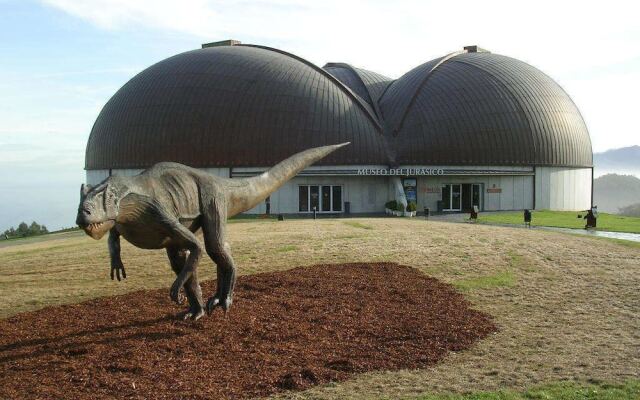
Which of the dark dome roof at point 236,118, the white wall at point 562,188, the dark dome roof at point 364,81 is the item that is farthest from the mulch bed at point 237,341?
the dark dome roof at point 364,81

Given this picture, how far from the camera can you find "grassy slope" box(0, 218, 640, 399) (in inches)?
362

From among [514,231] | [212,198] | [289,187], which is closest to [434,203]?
[289,187]

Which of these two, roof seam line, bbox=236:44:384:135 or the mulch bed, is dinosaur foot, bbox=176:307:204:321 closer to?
the mulch bed

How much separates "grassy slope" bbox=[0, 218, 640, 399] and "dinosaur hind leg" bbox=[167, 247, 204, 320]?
156 inches

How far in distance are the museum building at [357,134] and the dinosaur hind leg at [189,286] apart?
34.7 m

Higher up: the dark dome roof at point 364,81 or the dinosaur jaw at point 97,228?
the dark dome roof at point 364,81

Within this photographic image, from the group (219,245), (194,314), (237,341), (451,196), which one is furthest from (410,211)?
(237,341)

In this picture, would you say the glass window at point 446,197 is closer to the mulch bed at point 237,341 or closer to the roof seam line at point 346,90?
the roof seam line at point 346,90

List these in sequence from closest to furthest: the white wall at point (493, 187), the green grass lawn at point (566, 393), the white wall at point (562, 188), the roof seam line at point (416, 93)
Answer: the green grass lawn at point (566, 393), the white wall at point (493, 187), the white wall at point (562, 188), the roof seam line at point (416, 93)

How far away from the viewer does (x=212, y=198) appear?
11188 mm

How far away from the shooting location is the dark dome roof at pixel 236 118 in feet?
156

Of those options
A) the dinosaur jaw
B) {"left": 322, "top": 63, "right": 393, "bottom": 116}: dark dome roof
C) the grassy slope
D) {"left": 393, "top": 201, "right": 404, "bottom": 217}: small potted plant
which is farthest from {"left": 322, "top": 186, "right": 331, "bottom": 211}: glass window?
the dinosaur jaw

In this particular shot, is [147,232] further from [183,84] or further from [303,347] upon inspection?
[183,84]

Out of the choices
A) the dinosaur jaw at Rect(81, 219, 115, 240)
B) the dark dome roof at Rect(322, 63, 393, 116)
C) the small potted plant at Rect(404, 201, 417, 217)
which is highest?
the dark dome roof at Rect(322, 63, 393, 116)
